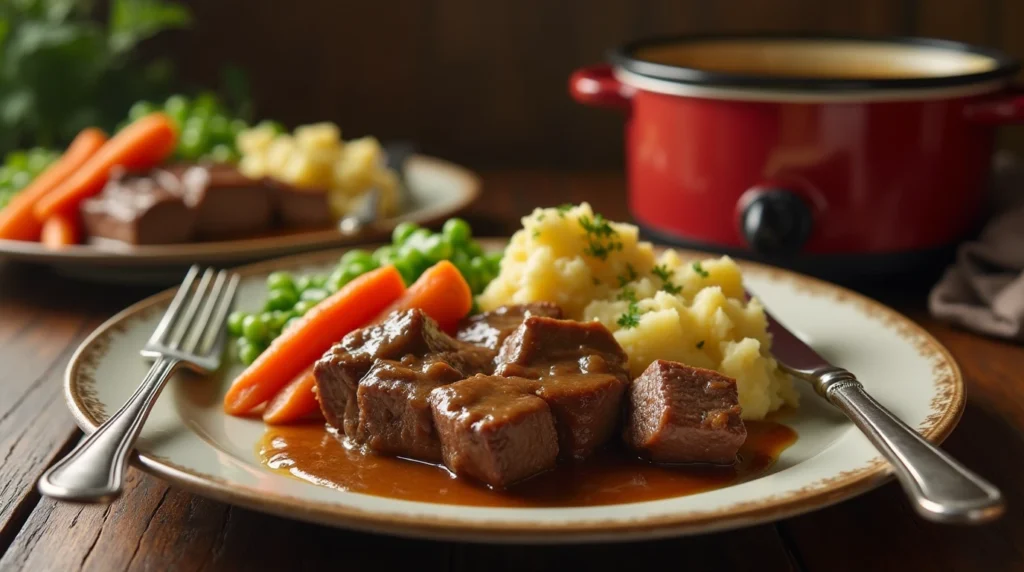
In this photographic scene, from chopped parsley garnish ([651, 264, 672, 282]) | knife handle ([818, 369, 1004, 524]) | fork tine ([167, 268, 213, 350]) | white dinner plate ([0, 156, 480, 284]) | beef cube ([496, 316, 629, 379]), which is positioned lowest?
white dinner plate ([0, 156, 480, 284])

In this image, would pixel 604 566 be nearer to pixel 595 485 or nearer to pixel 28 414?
pixel 595 485

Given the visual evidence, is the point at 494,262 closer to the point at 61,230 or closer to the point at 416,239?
the point at 416,239

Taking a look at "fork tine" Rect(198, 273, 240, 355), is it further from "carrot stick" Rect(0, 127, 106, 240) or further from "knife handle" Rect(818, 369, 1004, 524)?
"knife handle" Rect(818, 369, 1004, 524)

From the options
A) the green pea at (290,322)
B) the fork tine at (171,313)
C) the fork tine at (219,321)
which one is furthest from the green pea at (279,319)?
the fork tine at (171,313)

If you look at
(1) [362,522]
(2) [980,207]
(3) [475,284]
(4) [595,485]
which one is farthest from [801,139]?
(1) [362,522]

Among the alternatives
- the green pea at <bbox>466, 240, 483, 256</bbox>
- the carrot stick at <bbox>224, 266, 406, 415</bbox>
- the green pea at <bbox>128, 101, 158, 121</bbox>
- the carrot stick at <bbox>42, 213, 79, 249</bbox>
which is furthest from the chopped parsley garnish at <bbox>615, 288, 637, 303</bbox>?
the green pea at <bbox>128, 101, 158, 121</bbox>
